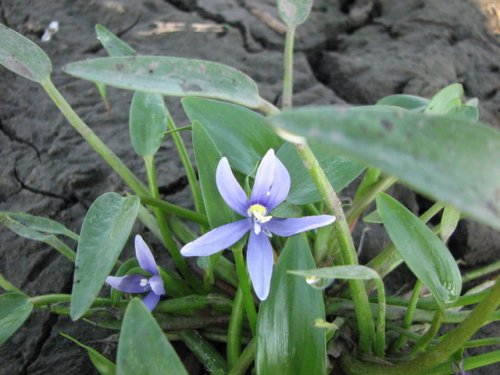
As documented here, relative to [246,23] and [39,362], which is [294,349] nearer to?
[39,362]

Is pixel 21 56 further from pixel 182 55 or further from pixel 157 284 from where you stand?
pixel 182 55

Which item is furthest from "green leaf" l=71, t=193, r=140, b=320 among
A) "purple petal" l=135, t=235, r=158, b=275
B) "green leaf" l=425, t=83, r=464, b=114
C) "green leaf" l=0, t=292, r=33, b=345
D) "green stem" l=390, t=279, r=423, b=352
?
"green leaf" l=425, t=83, r=464, b=114

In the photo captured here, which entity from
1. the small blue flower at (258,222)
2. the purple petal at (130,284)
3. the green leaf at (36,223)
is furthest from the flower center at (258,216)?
the green leaf at (36,223)

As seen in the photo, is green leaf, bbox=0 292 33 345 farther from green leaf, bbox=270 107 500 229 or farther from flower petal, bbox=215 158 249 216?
green leaf, bbox=270 107 500 229

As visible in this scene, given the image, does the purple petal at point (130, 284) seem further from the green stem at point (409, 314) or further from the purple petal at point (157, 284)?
the green stem at point (409, 314)

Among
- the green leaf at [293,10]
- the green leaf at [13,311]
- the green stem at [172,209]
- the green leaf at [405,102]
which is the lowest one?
the green leaf at [13,311]

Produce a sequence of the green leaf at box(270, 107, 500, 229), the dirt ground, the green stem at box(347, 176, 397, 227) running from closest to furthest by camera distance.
Answer: the green leaf at box(270, 107, 500, 229), the green stem at box(347, 176, 397, 227), the dirt ground

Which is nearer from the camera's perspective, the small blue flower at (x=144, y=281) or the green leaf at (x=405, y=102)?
the small blue flower at (x=144, y=281)
